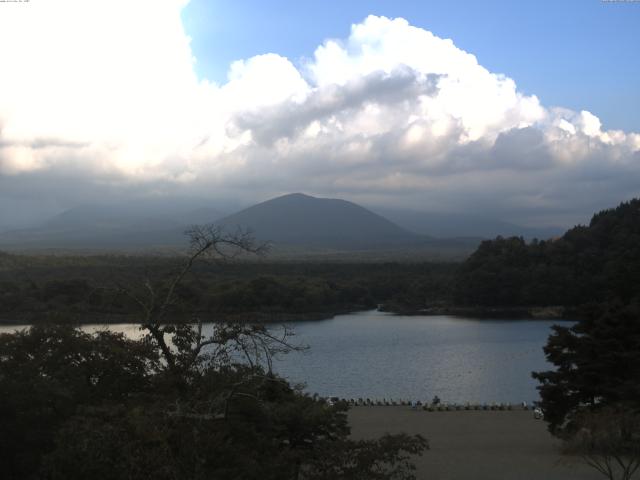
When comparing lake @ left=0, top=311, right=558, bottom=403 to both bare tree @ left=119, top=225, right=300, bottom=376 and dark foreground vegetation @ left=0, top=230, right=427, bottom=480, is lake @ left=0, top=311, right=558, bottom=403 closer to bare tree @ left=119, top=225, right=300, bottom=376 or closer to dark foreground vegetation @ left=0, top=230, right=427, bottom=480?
dark foreground vegetation @ left=0, top=230, right=427, bottom=480

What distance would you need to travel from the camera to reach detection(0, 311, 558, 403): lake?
20891 mm

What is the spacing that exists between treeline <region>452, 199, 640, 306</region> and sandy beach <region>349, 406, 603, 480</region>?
32.2 m

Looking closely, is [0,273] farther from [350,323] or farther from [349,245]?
[349,245]

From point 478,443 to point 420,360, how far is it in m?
14.0

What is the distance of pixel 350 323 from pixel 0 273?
27.7m

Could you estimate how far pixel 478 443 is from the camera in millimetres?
12656

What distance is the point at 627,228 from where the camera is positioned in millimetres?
54344

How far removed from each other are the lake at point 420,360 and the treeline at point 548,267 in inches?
314

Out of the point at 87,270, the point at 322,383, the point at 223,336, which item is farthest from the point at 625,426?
the point at 87,270

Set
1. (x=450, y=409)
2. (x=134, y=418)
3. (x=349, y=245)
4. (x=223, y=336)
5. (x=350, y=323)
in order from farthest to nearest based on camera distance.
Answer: (x=349, y=245) → (x=350, y=323) → (x=450, y=409) → (x=223, y=336) → (x=134, y=418)

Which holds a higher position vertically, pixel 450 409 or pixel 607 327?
pixel 607 327

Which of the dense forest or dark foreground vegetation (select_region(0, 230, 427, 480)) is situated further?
the dense forest

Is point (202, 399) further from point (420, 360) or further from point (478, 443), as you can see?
point (420, 360)

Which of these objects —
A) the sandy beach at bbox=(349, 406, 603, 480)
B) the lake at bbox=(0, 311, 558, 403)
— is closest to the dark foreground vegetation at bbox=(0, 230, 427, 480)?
the sandy beach at bbox=(349, 406, 603, 480)
